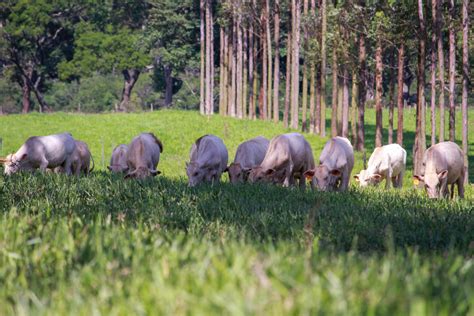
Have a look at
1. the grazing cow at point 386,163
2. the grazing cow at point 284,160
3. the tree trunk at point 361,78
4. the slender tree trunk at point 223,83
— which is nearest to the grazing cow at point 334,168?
the grazing cow at point 284,160

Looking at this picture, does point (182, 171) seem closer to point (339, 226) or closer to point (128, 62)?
point (339, 226)

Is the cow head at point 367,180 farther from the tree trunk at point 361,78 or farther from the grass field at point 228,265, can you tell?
the tree trunk at point 361,78

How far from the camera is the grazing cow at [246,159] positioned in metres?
22.9

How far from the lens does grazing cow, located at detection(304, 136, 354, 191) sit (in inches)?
818

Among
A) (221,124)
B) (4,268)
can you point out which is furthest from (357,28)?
(4,268)

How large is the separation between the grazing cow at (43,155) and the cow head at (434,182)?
908 centimetres

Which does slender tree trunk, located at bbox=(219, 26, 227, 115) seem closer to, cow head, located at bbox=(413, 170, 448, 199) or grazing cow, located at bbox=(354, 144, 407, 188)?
grazing cow, located at bbox=(354, 144, 407, 188)

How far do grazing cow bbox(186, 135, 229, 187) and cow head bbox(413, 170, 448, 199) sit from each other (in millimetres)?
4568

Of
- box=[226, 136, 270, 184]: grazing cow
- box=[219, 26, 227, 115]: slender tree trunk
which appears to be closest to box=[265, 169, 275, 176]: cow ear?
box=[226, 136, 270, 184]: grazing cow

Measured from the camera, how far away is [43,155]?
25.2 m

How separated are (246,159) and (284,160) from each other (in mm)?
2374

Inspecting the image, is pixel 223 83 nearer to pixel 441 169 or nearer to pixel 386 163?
pixel 386 163

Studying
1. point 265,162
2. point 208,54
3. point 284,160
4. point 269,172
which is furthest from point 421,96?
point 208,54

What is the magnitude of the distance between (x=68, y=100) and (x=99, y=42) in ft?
108
